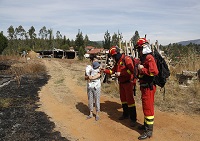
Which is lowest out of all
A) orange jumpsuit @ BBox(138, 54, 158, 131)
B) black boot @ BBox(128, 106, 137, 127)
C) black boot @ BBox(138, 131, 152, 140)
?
black boot @ BBox(138, 131, 152, 140)

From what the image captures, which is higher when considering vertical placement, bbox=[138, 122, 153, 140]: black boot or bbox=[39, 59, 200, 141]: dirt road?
bbox=[138, 122, 153, 140]: black boot

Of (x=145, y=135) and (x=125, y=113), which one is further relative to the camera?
(x=125, y=113)

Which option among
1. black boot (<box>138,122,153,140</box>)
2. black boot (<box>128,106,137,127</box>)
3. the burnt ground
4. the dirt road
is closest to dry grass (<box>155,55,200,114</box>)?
the dirt road

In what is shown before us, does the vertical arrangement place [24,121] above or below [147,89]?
below

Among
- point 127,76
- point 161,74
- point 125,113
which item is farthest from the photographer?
point 125,113

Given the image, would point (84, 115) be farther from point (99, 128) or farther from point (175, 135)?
point (175, 135)

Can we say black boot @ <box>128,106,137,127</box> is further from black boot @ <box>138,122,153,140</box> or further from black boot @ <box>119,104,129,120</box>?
black boot @ <box>138,122,153,140</box>

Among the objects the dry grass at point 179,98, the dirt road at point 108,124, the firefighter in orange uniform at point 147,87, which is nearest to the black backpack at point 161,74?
the firefighter in orange uniform at point 147,87

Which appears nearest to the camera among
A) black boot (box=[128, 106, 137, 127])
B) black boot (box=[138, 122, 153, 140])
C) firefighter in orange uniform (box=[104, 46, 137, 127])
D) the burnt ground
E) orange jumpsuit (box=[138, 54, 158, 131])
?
orange jumpsuit (box=[138, 54, 158, 131])

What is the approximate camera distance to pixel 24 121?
259 inches

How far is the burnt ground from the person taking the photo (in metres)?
5.46

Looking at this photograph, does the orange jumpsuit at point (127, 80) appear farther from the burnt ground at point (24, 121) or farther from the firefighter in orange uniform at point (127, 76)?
the burnt ground at point (24, 121)

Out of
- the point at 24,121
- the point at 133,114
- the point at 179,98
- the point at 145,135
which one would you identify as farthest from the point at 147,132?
the point at 179,98

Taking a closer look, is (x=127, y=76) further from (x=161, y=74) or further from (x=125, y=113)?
(x=125, y=113)
